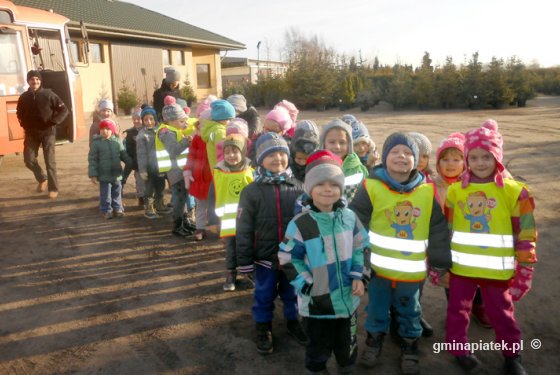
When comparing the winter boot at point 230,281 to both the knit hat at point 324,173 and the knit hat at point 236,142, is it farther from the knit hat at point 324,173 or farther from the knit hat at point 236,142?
the knit hat at point 324,173

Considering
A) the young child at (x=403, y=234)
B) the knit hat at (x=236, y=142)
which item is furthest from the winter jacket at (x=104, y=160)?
the young child at (x=403, y=234)

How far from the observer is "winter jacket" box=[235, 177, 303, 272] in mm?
3551

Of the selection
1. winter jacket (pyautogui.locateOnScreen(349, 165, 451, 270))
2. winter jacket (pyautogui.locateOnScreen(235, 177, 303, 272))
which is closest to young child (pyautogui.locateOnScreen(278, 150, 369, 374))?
winter jacket (pyautogui.locateOnScreen(349, 165, 451, 270))

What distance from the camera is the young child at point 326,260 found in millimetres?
2898

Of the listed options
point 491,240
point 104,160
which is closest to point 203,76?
point 104,160

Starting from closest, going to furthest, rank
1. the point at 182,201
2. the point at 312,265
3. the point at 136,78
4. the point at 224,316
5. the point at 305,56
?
the point at 312,265, the point at 224,316, the point at 182,201, the point at 136,78, the point at 305,56

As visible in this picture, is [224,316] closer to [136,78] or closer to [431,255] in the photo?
[431,255]

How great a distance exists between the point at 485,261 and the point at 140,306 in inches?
123

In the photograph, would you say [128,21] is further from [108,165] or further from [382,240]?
[382,240]

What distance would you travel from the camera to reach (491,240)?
3.19m

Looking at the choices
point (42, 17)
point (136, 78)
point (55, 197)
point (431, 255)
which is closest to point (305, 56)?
point (136, 78)

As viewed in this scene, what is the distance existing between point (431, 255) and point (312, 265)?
3.08 ft

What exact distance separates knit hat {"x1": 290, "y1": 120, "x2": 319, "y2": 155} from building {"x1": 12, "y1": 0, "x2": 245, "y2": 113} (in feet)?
59.7

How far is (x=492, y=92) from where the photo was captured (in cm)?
2325
